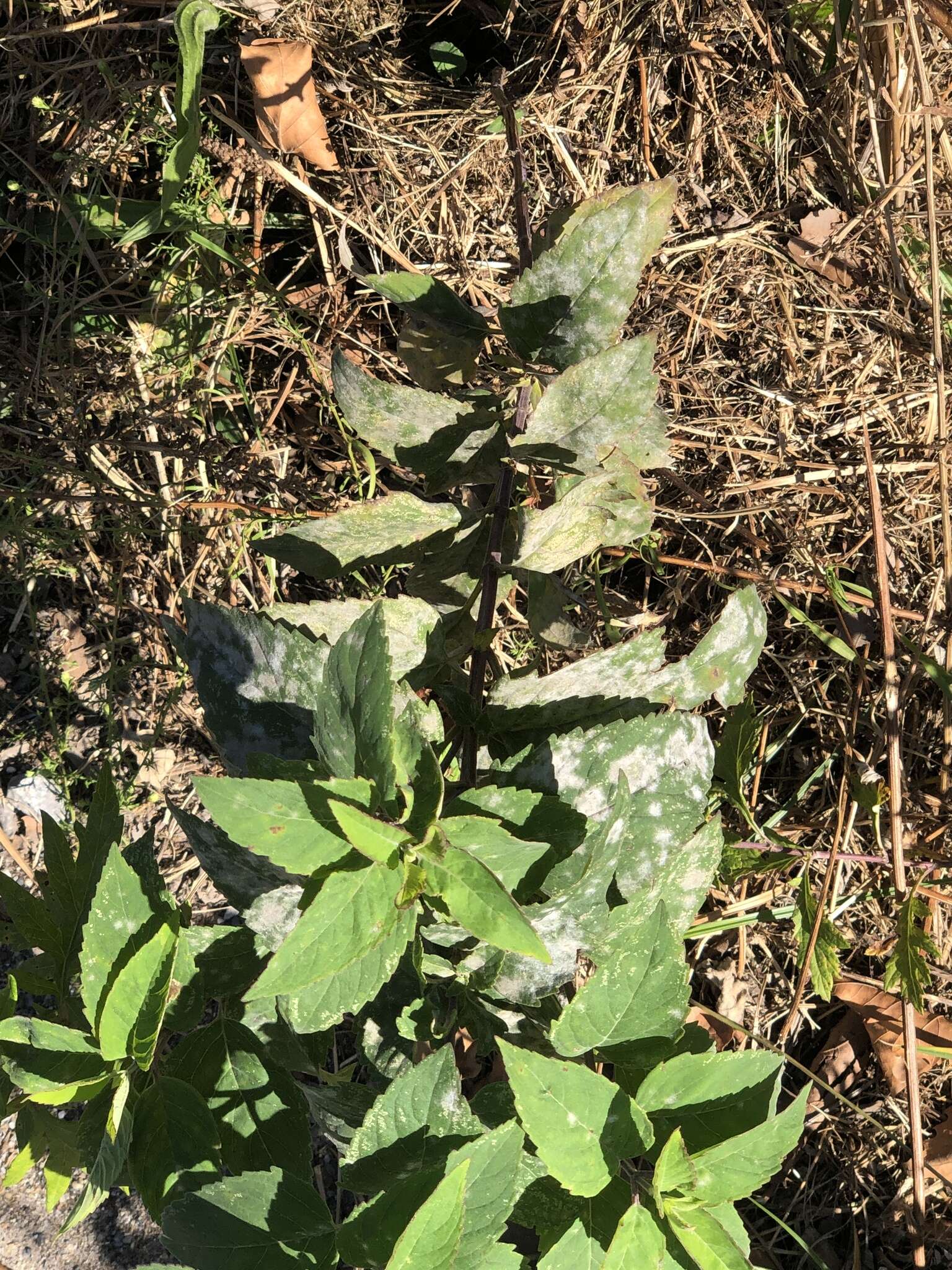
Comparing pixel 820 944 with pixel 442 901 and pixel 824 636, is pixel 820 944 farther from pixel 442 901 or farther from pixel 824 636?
pixel 442 901

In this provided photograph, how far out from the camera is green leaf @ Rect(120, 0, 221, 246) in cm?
139

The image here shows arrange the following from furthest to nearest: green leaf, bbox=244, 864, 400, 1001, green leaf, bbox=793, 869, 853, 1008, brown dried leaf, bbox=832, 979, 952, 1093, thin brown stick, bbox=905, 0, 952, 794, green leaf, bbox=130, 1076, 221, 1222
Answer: brown dried leaf, bbox=832, 979, 952, 1093 → thin brown stick, bbox=905, 0, 952, 794 → green leaf, bbox=793, 869, 853, 1008 → green leaf, bbox=130, 1076, 221, 1222 → green leaf, bbox=244, 864, 400, 1001

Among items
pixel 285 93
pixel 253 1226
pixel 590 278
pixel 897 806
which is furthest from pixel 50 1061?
pixel 285 93

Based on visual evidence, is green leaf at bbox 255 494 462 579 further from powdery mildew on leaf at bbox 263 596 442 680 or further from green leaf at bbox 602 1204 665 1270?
green leaf at bbox 602 1204 665 1270

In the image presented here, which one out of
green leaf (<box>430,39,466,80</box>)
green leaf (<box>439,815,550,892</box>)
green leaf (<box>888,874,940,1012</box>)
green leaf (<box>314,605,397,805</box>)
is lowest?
green leaf (<box>888,874,940,1012</box>)

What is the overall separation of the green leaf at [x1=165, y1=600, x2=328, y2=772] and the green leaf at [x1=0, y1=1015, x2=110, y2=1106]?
0.36 m

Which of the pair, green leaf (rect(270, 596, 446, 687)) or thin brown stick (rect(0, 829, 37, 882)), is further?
thin brown stick (rect(0, 829, 37, 882))

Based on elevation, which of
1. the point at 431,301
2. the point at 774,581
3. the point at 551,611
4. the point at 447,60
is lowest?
the point at 774,581

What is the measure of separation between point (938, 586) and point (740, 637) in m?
0.79

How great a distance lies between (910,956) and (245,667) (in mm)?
1342

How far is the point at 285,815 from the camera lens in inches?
37.7

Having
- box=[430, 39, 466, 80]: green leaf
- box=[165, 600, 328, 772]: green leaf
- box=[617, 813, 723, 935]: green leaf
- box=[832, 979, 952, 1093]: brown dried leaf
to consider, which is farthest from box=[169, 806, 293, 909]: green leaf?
box=[430, 39, 466, 80]: green leaf

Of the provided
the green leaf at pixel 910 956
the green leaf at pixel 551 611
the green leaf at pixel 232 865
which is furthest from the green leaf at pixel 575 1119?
the green leaf at pixel 910 956

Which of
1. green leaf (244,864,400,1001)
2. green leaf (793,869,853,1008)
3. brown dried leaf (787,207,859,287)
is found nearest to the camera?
green leaf (244,864,400,1001)
